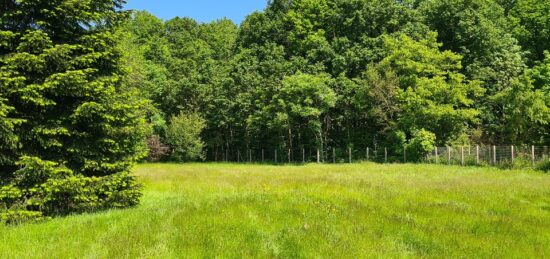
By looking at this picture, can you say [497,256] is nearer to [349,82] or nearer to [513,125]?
[513,125]

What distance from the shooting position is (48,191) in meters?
9.83

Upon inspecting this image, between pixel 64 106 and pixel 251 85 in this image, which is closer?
pixel 64 106

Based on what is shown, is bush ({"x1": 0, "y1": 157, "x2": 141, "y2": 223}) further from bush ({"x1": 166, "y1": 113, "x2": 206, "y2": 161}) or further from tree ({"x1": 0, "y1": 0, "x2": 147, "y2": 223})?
bush ({"x1": 166, "y1": 113, "x2": 206, "y2": 161})

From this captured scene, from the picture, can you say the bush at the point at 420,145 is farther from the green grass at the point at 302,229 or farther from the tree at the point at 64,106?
the tree at the point at 64,106

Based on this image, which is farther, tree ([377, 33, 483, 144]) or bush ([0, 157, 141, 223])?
tree ([377, 33, 483, 144])

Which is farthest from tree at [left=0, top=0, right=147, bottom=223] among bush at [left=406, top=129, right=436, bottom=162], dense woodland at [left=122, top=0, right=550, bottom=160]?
bush at [left=406, top=129, right=436, bottom=162]

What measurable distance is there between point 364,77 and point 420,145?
12693mm

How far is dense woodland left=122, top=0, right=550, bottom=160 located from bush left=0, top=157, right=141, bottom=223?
78.3 ft

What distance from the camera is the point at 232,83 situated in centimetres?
5609

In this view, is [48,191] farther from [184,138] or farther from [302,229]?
[184,138]

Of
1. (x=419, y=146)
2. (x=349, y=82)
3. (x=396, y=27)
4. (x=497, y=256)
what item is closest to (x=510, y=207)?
(x=497, y=256)

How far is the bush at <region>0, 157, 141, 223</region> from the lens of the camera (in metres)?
9.49

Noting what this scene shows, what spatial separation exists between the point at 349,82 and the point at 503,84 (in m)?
16.1

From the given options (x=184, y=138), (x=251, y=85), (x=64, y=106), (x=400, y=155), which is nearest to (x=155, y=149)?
(x=184, y=138)
